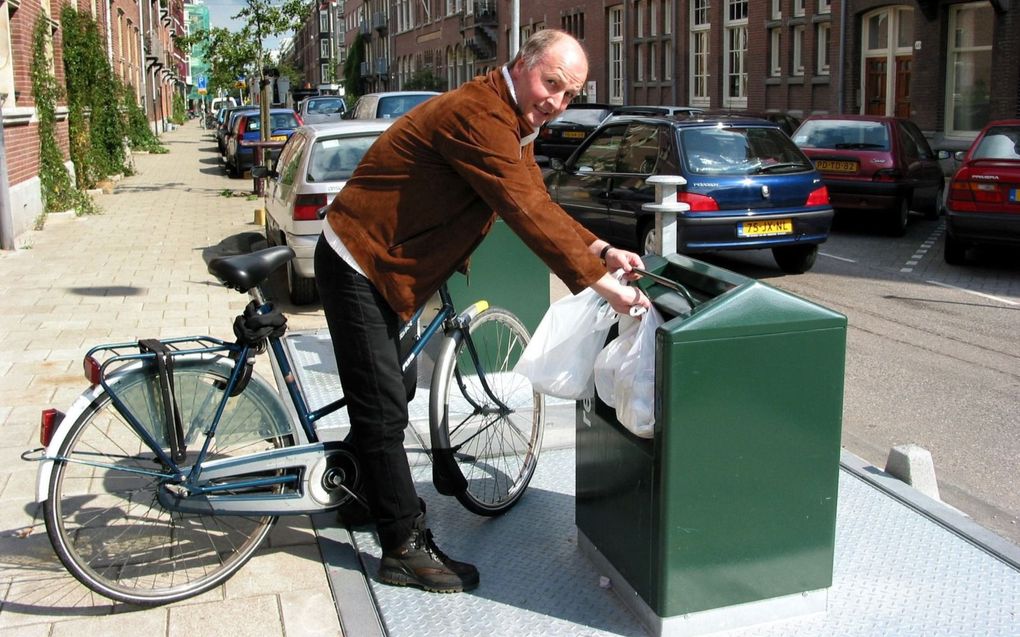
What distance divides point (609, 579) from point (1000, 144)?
9.55 metres

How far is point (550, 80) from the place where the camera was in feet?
10.9

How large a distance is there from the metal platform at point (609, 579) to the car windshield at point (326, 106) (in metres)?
30.3

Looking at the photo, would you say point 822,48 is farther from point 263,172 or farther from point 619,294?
point 619,294

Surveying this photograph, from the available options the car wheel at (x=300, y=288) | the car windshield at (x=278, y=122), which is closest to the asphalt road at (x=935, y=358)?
the car wheel at (x=300, y=288)

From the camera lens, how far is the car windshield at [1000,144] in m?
11.3

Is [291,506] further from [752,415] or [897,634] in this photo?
[897,634]

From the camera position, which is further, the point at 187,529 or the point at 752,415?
the point at 187,529

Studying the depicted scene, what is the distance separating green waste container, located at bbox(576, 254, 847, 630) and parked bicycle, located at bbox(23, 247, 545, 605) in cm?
101

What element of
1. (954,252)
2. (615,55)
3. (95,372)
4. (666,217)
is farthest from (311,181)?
(615,55)

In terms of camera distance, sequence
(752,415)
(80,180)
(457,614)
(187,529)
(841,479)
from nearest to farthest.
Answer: (752,415), (457,614), (187,529), (841,479), (80,180)

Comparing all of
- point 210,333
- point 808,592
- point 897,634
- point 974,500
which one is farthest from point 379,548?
point 210,333

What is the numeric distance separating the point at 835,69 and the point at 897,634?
77.0 feet

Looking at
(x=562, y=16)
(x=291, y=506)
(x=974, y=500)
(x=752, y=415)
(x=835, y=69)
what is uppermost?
(x=562, y=16)

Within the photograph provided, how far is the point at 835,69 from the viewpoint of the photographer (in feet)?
81.7
